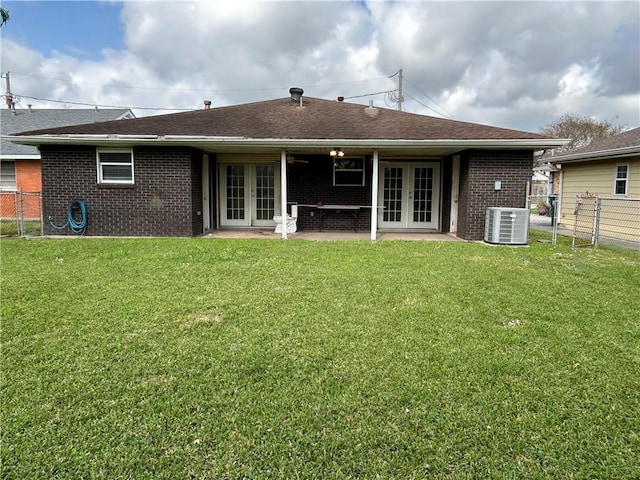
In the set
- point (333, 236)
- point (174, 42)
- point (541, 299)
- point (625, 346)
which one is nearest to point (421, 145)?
point (333, 236)

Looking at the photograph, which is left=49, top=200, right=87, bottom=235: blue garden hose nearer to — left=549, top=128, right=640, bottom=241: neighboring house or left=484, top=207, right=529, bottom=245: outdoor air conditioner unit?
left=484, top=207, right=529, bottom=245: outdoor air conditioner unit

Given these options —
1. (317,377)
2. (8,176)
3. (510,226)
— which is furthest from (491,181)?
(8,176)

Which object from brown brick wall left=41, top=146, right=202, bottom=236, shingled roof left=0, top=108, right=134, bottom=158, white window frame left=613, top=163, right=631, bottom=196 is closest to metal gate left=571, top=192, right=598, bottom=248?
white window frame left=613, top=163, right=631, bottom=196

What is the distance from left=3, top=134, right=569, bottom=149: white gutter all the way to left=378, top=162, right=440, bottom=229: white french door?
9.53ft

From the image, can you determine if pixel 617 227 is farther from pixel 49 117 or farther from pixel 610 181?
pixel 49 117

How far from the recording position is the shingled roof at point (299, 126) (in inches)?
393

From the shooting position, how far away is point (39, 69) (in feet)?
97.5

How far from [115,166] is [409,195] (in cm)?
832

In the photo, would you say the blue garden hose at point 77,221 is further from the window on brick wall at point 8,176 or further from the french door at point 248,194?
the window on brick wall at point 8,176

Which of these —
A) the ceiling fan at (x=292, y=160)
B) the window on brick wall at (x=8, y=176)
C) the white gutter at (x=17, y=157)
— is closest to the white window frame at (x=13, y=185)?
the window on brick wall at (x=8, y=176)

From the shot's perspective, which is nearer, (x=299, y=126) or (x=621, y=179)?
(x=299, y=126)

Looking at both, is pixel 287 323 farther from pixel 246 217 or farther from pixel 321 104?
pixel 321 104

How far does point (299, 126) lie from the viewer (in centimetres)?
1103

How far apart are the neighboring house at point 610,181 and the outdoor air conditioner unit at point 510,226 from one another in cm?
254
